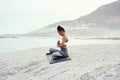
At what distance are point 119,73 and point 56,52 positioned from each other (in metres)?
4.08

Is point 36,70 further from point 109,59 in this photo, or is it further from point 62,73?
point 109,59

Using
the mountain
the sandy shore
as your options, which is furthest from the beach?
the mountain

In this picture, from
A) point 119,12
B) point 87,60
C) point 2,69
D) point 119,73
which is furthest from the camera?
point 119,12

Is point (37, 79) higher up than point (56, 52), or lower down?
lower down

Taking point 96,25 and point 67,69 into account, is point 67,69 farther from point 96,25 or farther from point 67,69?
point 96,25

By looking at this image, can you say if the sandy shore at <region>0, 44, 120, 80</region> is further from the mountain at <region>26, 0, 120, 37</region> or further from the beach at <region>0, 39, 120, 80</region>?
the mountain at <region>26, 0, 120, 37</region>

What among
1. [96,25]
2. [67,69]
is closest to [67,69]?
[67,69]

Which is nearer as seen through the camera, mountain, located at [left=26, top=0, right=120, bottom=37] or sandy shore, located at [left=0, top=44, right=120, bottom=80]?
sandy shore, located at [left=0, top=44, right=120, bottom=80]

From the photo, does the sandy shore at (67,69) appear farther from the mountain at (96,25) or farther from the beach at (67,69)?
the mountain at (96,25)

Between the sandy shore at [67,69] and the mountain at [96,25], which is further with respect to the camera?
the mountain at [96,25]

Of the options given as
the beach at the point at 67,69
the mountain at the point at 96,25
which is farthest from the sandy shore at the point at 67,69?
the mountain at the point at 96,25

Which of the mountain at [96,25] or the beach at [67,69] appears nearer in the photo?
the beach at [67,69]

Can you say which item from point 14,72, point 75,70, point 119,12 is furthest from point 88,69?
point 119,12

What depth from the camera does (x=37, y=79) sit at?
11.2m
